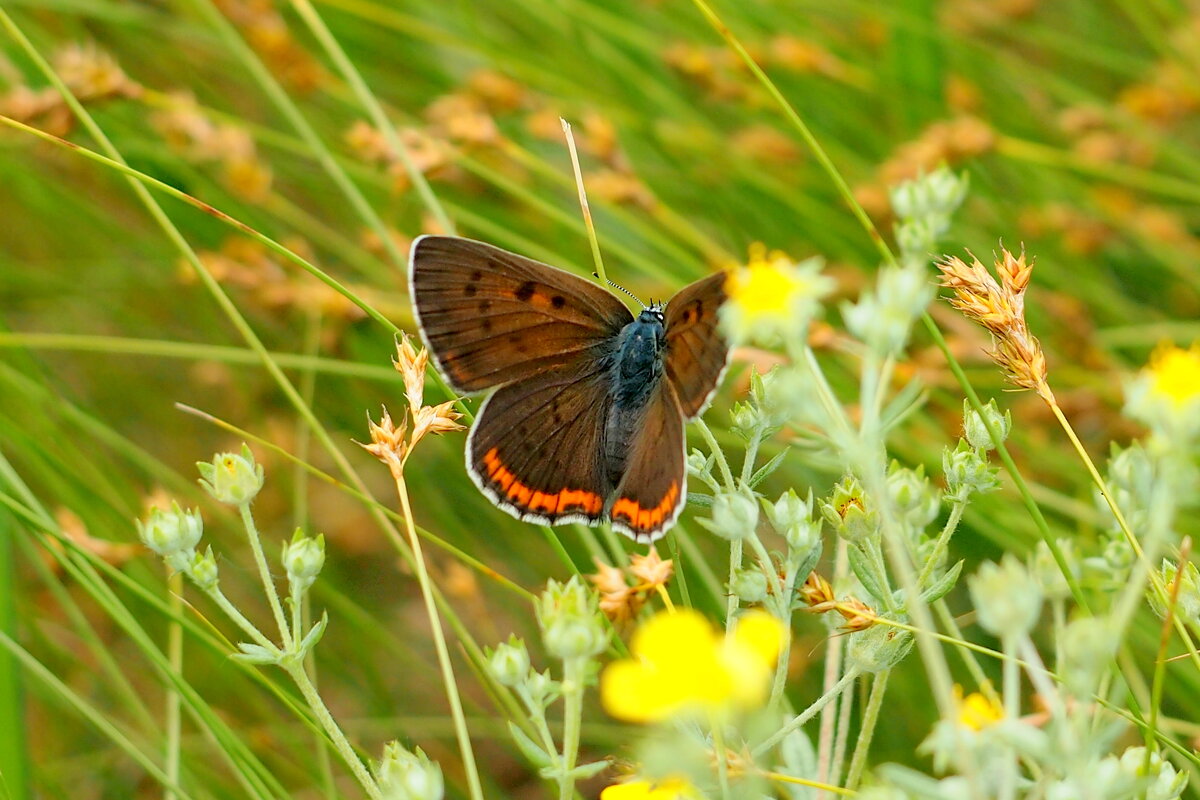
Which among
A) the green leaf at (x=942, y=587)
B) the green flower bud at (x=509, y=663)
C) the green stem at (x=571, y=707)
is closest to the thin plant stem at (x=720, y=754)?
the green stem at (x=571, y=707)

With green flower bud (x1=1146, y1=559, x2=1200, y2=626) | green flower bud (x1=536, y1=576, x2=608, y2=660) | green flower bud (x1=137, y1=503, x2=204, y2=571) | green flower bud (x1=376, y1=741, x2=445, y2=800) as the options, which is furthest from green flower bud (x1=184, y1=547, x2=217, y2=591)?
green flower bud (x1=1146, y1=559, x2=1200, y2=626)

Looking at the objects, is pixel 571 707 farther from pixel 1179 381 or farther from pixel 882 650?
pixel 1179 381

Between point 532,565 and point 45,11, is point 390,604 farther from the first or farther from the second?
point 45,11

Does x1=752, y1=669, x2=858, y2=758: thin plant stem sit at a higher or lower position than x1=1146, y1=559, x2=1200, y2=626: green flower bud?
lower

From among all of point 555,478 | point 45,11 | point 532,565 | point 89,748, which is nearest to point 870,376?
point 555,478

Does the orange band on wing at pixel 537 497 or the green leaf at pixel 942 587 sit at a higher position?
the green leaf at pixel 942 587

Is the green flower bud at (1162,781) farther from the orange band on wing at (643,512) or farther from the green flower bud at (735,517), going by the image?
the orange band on wing at (643,512)

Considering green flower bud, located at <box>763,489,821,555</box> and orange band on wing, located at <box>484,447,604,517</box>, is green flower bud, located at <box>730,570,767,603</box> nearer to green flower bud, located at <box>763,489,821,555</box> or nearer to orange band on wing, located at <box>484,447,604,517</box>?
green flower bud, located at <box>763,489,821,555</box>
